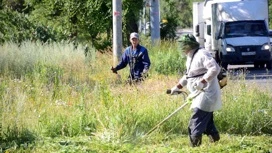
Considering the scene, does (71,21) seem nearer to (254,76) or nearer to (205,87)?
(254,76)

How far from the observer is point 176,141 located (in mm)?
9891

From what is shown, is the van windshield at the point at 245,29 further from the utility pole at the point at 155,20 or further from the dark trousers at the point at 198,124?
the dark trousers at the point at 198,124

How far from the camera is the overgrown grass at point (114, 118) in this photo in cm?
912

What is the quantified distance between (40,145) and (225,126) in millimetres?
3202

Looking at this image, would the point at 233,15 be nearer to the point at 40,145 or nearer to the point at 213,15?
the point at 213,15

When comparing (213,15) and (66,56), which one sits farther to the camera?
(213,15)

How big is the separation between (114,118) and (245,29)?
18.7 meters

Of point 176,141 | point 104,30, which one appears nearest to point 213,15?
point 104,30

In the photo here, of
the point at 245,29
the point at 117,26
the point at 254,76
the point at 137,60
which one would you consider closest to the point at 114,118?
the point at 137,60

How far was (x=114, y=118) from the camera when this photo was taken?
9789mm

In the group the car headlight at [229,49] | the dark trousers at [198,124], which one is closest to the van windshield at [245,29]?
the car headlight at [229,49]

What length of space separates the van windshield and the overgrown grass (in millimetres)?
14780

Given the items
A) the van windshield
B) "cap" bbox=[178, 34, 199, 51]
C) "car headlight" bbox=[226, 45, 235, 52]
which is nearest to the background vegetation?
"cap" bbox=[178, 34, 199, 51]

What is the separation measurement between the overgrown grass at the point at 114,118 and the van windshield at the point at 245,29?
48.5 feet
